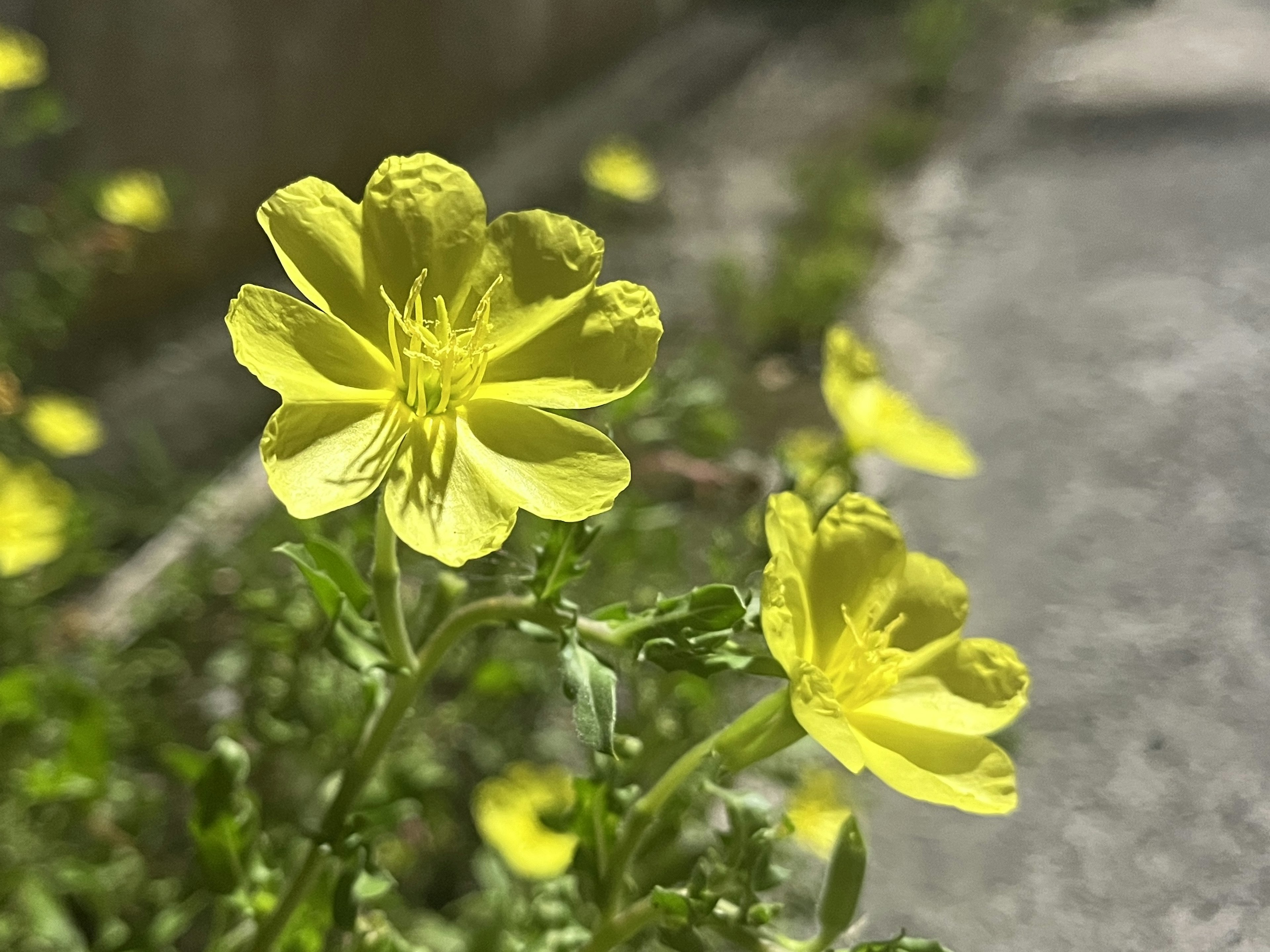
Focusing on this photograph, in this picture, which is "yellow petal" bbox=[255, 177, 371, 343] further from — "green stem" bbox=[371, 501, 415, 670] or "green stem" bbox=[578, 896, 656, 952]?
"green stem" bbox=[578, 896, 656, 952]

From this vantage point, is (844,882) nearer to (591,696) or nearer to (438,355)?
(591,696)

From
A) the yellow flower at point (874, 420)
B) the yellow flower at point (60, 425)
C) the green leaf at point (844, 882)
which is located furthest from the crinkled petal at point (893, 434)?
the yellow flower at point (60, 425)

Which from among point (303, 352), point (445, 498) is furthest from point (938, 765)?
point (303, 352)

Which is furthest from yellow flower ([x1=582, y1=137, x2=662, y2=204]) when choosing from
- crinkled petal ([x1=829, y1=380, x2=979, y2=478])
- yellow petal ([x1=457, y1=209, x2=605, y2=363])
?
yellow petal ([x1=457, y1=209, x2=605, y2=363])

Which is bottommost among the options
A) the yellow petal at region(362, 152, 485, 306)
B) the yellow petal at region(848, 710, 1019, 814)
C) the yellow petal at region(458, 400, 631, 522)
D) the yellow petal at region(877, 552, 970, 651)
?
the yellow petal at region(848, 710, 1019, 814)

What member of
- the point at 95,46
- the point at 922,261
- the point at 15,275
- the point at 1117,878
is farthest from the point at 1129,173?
the point at 15,275

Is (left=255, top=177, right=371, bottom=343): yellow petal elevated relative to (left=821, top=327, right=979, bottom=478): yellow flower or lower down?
elevated

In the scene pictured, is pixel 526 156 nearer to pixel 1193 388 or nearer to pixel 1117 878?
pixel 1193 388
